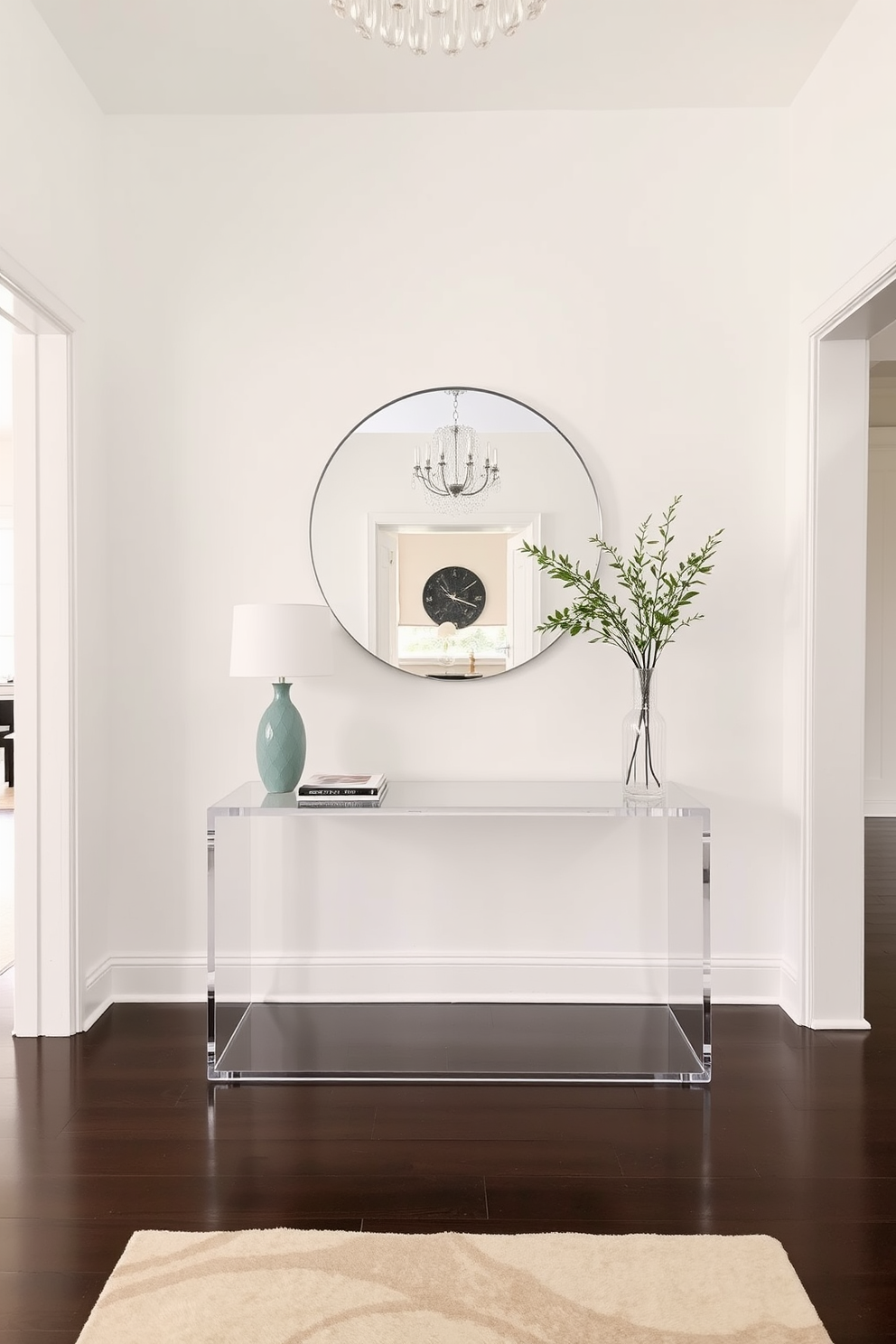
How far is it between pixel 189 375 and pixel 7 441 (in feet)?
20.5

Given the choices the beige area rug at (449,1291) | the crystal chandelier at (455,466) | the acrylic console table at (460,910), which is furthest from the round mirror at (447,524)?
the beige area rug at (449,1291)

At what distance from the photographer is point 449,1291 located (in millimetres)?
1737

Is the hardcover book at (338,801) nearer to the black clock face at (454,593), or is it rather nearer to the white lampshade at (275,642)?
the white lampshade at (275,642)

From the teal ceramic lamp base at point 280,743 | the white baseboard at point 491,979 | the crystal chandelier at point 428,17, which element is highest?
the crystal chandelier at point 428,17

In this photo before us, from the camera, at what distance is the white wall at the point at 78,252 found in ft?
8.30

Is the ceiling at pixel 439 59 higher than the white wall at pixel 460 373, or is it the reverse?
the ceiling at pixel 439 59

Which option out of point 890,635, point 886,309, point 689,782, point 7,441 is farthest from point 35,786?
point 7,441

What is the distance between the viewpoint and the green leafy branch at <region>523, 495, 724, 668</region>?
2918 mm

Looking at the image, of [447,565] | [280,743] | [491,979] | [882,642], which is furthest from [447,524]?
A: [882,642]

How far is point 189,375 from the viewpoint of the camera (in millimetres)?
3176

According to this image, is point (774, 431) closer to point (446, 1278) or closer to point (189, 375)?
point (189, 375)

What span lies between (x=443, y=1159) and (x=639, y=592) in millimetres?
1751

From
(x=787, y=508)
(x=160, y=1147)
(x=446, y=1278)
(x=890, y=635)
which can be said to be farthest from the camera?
(x=890, y=635)

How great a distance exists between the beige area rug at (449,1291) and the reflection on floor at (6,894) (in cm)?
209
